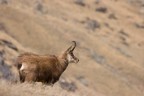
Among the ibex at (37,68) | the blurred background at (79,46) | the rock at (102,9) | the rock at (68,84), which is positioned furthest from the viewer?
the rock at (102,9)

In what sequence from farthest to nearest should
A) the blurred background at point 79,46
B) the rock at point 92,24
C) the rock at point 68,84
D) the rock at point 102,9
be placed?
the rock at point 102,9 → the rock at point 92,24 → the blurred background at point 79,46 → the rock at point 68,84

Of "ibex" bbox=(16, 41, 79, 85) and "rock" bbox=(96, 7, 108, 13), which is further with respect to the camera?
"rock" bbox=(96, 7, 108, 13)

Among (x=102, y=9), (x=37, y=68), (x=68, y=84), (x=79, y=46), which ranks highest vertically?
(x=37, y=68)

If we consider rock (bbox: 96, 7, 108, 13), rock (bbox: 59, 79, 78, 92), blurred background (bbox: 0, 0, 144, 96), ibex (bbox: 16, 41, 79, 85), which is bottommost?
rock (bbox: 96, 7, 108, 13)

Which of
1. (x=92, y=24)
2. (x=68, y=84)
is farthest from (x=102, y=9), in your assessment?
(x=68, y=84)

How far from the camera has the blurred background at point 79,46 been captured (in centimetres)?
5284

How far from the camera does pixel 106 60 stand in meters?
68.1

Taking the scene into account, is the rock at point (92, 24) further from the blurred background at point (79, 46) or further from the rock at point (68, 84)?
the rock at point (68, 84)

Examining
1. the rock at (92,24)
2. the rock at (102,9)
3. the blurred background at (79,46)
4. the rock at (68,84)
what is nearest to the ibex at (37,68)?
the blurred background at (79,46)

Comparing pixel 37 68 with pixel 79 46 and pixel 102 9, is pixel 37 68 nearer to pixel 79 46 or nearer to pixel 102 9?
pixel 79 46

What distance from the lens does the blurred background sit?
5284 cm

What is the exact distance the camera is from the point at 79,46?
2758 inches

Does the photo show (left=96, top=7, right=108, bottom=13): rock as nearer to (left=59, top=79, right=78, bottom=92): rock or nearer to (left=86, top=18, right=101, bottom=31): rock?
(left=86, top=18, right=101, bottom=31): rock

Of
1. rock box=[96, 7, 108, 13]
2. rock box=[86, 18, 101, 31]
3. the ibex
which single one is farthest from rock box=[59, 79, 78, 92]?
rock box=[96, 7, 108, 13]
